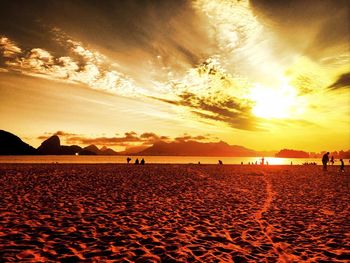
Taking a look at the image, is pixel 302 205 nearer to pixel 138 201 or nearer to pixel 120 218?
pixel 138 201

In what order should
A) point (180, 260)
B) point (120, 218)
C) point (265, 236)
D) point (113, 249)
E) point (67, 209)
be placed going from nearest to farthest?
point (180, 260) → point (113, 249) → point (265, 236) → point (120, 218) → point (67, 209)

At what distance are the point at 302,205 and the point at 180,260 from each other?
421 inches

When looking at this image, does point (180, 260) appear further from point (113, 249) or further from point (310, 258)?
point (310, 258)

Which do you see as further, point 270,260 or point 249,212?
point 249,212

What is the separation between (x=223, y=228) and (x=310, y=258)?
3422mm

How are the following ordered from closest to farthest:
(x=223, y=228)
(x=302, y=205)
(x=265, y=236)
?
1. (x=265, y=236)
2. (x=223, y=228)
3. (x=302, y=205)

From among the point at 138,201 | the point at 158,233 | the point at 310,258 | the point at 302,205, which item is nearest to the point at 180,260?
the point at 158,233

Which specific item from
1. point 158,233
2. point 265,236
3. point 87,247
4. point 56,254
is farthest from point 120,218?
point 265,236

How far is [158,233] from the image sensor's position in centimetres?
955

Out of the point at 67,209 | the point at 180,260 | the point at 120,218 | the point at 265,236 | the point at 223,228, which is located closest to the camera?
the point at 180,260

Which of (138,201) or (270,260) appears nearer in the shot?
(270,260)

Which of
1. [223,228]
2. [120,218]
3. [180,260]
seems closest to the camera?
[180,260]

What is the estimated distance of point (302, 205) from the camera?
50.3ft

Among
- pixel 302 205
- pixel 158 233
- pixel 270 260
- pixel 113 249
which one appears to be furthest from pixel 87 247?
pixel 302 205
